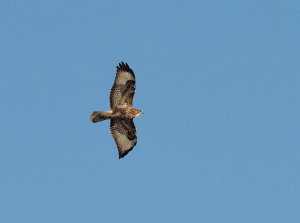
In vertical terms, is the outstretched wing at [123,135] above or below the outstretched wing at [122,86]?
below

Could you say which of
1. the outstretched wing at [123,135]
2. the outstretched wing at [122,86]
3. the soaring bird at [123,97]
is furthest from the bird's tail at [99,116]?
the outstretched wing at [123,135]

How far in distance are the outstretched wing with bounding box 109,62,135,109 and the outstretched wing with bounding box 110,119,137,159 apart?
3.60 ft

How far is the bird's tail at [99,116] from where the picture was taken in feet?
99.7

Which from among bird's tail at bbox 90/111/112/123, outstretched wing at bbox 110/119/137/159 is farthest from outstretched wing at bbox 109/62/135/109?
outstretched wing at bbox 110/119/137/159

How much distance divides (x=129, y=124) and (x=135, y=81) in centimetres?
181

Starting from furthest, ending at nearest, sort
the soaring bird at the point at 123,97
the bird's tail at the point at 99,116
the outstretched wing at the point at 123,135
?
the outstretched wing at the point at 123,135 → the soaring bird at the point at 123,97 → the bird's tail at the point at 99,116

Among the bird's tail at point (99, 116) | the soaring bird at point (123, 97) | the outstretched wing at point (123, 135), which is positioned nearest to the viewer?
the bird's tail at point (99, 116)

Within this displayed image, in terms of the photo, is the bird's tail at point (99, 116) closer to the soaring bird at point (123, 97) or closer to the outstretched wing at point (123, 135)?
the soaring bird at point (123, 97)

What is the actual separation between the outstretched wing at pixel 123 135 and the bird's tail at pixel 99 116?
1079mm

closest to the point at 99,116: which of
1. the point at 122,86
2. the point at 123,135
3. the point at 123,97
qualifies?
the point at 123,97

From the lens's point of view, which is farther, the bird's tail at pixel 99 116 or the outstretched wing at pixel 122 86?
the outstretched wing at pixel 122 86

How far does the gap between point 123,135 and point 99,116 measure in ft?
6.27

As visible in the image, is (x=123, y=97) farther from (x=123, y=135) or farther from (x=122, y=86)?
(x=123, y=135)

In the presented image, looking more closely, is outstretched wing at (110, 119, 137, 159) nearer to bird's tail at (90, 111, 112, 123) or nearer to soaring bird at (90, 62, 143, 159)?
soaring bird at (90, 62, 143, 159)
